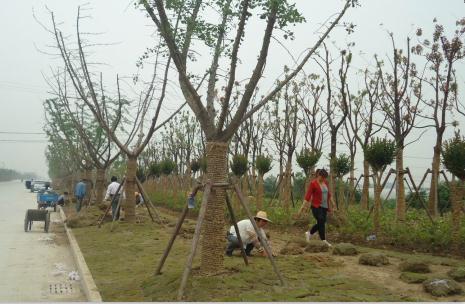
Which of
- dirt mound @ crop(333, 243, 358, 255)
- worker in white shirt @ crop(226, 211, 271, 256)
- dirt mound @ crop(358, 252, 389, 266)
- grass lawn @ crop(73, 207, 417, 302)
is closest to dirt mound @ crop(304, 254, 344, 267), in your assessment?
grass lawn @ crop(73, 207, 417, 302)

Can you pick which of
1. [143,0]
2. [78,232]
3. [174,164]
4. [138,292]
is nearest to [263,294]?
[138,292]

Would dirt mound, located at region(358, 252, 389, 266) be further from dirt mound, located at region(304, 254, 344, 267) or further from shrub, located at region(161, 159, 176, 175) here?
shrub, located at region(161, 159, 176, 175)

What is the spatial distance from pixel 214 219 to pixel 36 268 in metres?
3.87

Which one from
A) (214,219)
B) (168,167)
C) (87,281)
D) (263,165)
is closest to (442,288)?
(214,219)

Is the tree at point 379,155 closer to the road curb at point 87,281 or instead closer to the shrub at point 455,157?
the shrub at point 455,157

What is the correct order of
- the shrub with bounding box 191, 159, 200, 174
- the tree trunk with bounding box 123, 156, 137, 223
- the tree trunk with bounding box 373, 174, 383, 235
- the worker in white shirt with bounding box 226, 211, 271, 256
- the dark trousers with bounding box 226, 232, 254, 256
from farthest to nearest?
the shrub with bounding box 191, 159, 200, 174 → the tree trunk with bounding box 123, 156, 137, 223 → the tree trunk with bounding box 373, 174, 383, 235 → the dark trousers with bounding box 226, 232, 254, 256 → the worker in white shirt with bounding box 226, 211, 271, 256

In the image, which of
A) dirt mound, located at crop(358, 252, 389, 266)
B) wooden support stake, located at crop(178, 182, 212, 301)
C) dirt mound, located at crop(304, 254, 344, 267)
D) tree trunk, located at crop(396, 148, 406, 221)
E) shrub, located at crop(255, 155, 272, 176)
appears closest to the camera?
wooden support stake, located at crop(178, 182, 212, 301)

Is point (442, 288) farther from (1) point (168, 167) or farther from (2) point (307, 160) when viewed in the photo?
(1) point (168, 167)

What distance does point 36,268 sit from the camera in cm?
796

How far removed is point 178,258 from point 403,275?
348cm

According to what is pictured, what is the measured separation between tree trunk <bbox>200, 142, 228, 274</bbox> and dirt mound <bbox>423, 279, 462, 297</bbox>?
2360 millimetres

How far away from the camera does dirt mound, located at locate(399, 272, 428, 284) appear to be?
226 inches

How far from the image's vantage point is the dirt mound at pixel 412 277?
5.75m

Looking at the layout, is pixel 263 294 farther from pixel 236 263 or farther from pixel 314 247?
pixel 314 247
